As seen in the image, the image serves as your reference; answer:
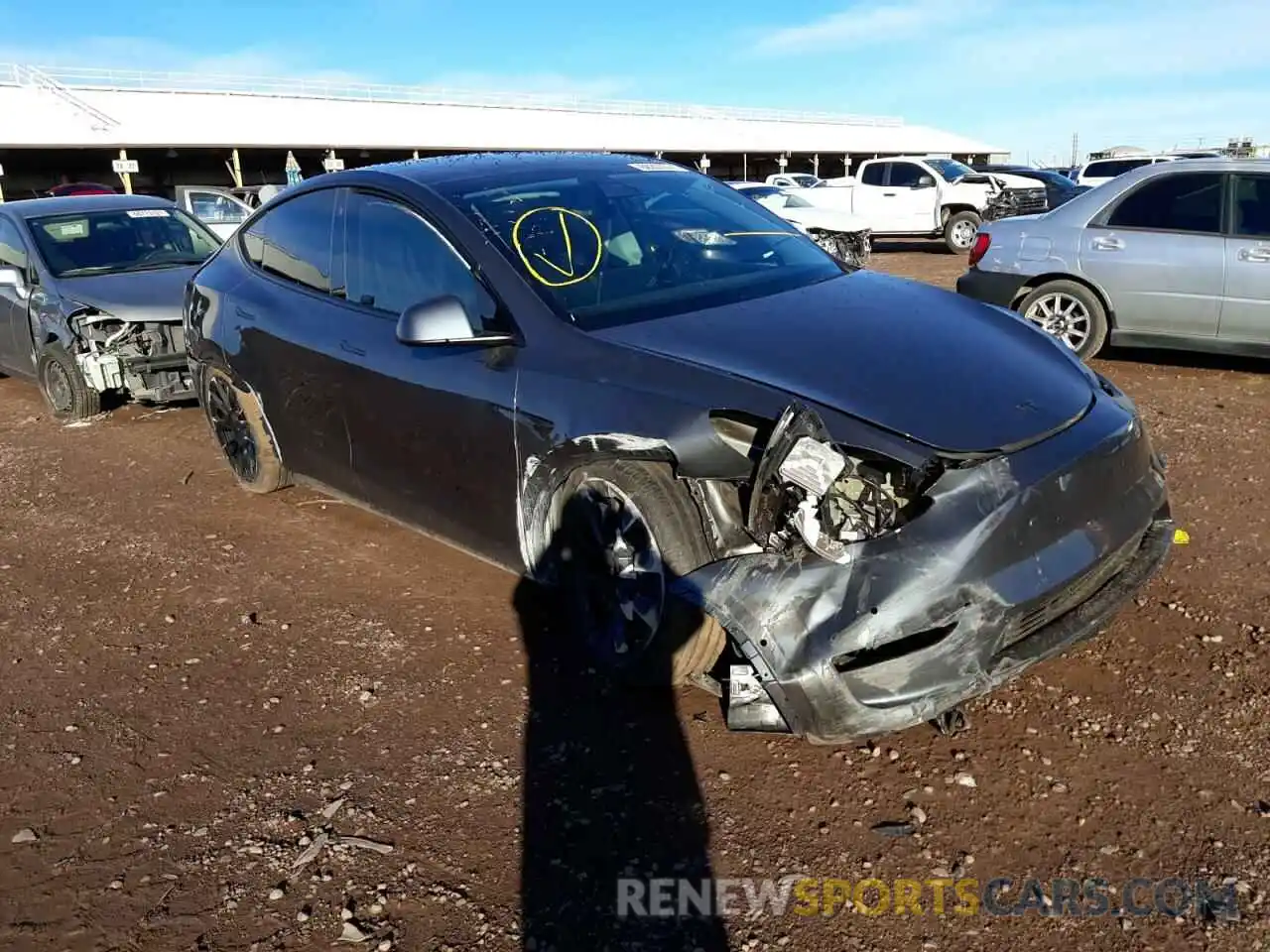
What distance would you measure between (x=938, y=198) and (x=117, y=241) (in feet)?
48.1

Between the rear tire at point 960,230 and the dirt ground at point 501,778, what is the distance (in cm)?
1476

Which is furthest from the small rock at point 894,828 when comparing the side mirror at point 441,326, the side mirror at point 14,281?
the side mirror at point 14,281

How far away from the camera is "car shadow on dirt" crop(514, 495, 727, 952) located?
2.28m

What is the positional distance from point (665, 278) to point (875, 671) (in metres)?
1.69

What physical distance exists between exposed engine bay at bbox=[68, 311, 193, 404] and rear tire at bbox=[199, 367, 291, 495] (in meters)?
1.70

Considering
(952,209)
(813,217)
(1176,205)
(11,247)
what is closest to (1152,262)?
(1176,205)

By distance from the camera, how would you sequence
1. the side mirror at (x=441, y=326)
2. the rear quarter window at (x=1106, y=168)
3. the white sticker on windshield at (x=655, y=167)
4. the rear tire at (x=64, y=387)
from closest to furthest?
1. the side mirror at (x=441, y=326)
2. the white sticker on windshield at (x=655, y=167)
3. the rear tire at (x=64, y=387)
4. the rear quarter window at (x=1106, y=168)

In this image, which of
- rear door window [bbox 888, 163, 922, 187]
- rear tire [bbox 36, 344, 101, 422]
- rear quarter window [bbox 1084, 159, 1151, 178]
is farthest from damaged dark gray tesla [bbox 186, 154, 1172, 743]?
rear quarter window [bbox 1084, 159, 1151, 178]

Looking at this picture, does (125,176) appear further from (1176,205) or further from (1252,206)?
(1252,206)

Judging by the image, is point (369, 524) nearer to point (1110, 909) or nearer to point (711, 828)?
point (711, 828)

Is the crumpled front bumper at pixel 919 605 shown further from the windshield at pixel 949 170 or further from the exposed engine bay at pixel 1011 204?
the windshield at pixel 949 170

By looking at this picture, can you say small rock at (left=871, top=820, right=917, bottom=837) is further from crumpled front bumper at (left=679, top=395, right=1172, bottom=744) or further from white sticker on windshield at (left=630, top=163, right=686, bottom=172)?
white sticker on windshield at (left=630, top=163, right=686, bottom=172)

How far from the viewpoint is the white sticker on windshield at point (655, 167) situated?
167 inches

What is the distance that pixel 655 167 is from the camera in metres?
4.33
